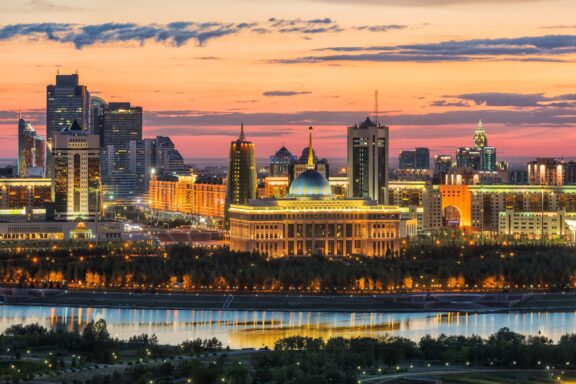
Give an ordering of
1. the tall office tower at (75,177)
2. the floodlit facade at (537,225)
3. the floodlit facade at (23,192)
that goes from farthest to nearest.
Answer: the floodlit facade at (23,192) < the floodlit facade at (537,225) < the tall office tower at (75,177)

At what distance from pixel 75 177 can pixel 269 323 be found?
3807 cm

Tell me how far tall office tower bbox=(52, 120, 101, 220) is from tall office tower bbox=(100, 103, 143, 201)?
176 feet

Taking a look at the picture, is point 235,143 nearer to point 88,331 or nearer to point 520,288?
point 520,288

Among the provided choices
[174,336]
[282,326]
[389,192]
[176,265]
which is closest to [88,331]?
[174,336]

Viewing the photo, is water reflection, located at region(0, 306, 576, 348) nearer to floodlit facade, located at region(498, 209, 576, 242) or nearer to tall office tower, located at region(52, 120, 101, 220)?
tall office tower, located at region(52, 120, 101, 220)

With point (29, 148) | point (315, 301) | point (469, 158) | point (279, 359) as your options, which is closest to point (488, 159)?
point (469, 158)

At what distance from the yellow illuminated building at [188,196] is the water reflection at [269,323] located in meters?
48.7

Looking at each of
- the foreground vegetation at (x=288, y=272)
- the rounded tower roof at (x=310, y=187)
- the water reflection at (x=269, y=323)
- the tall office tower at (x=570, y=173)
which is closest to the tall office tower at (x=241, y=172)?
the rounded tower roof at (x=310, y=187)

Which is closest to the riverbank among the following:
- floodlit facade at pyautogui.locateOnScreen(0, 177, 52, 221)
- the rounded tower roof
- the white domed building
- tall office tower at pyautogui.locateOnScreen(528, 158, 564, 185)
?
the white domed building

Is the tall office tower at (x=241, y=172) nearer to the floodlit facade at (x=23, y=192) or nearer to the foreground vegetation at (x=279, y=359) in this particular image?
the floodlit facade at (x=23, y=192)

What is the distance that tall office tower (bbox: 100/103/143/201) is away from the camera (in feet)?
505

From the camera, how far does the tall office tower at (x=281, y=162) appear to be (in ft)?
444

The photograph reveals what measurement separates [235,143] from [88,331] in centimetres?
4457

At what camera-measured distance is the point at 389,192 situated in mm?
113750
